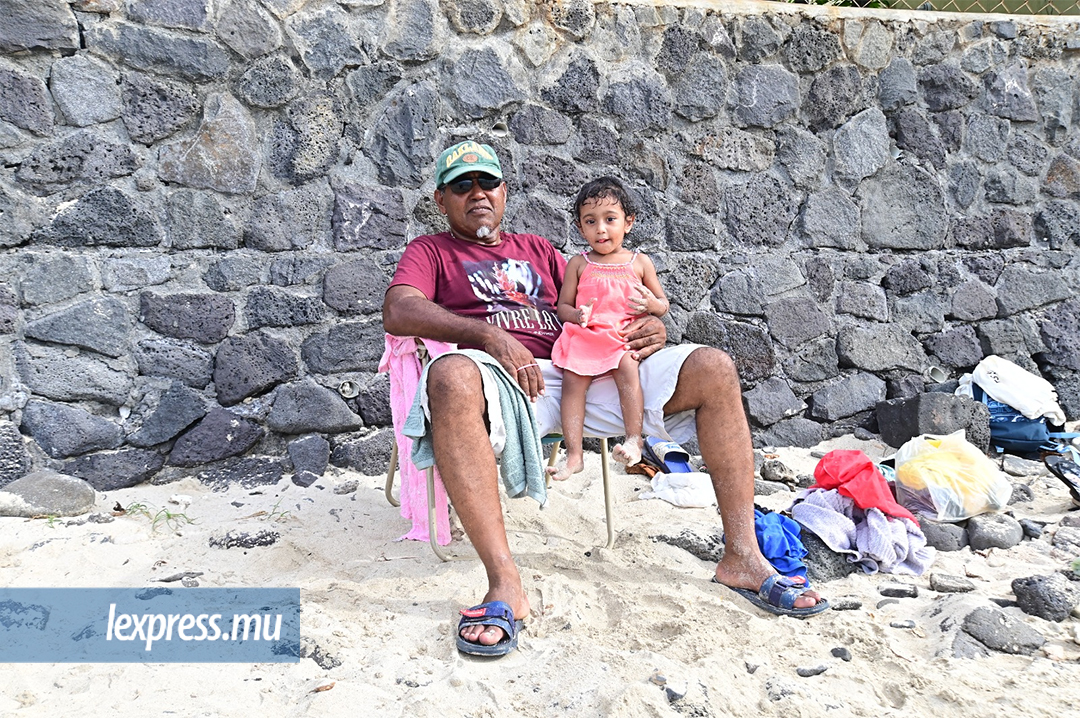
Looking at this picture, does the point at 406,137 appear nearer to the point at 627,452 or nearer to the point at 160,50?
the point at 160,50

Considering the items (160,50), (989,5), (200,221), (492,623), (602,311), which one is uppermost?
(989,5)

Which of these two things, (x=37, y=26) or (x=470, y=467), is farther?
(x=37, y=26)

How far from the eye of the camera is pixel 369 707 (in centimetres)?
179

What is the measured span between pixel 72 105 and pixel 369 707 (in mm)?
2642

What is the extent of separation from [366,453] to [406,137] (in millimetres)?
1382

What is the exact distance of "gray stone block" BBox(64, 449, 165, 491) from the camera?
3.14 m

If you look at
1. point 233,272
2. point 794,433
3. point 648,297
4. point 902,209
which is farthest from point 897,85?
point 233,272

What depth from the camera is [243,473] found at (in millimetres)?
3344

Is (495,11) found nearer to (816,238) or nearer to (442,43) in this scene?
(442,43)

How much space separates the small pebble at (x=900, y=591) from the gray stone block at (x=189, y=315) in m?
2.63

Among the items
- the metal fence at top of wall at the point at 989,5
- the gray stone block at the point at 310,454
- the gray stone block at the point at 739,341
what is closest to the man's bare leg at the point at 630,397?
the gray stone block at the point at 739,341

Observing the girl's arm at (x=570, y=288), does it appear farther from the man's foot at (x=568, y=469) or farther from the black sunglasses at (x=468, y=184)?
the man's foot at (x=568, y=469)

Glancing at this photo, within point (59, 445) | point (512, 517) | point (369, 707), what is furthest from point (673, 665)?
point (59, 445)

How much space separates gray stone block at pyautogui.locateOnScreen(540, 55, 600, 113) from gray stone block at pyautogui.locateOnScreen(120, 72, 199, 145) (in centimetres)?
152
